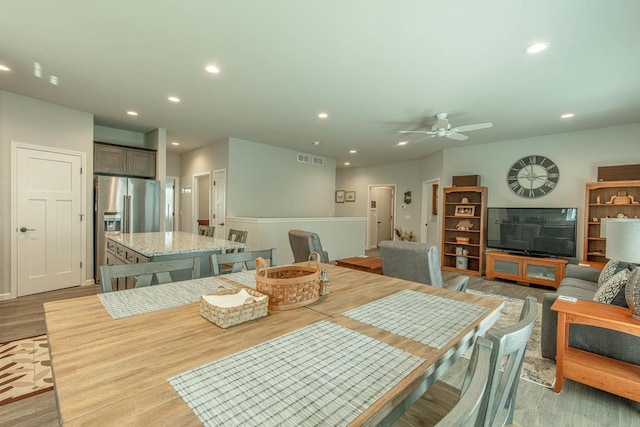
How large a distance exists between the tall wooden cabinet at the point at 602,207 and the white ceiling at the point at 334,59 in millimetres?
1026

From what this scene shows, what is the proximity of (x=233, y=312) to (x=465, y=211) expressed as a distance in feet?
19.9

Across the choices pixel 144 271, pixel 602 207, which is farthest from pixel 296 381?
pixel 602 207

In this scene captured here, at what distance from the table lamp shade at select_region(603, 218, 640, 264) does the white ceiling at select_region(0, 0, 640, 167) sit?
1470 mm

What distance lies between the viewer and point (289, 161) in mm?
6961

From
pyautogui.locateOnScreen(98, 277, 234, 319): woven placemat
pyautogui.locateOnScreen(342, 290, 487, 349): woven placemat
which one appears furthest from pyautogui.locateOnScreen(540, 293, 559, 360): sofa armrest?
pyautogui.locateOnScreen(98, 277, 234, 319): woven placemat

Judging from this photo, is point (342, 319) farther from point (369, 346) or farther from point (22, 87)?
point (22, 87)

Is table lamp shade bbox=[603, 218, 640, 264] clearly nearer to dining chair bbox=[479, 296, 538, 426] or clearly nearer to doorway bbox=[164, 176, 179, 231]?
dining chair bbox=[479, 296, 538, 426]

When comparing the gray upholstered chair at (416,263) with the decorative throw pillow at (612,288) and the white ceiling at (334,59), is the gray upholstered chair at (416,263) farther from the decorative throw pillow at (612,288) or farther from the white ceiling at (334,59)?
the white ceiling at (334,59)

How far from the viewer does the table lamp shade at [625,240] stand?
1945mm

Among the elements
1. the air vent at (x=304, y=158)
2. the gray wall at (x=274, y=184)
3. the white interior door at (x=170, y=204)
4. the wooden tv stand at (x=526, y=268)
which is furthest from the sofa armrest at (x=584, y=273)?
the white interior door at (x=170, y=204)

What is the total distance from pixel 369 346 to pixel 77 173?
5238mm

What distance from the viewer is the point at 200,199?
7176mm

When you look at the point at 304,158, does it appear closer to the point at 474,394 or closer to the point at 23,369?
the point at 23,369

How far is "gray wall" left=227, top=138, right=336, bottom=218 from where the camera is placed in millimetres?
5965
